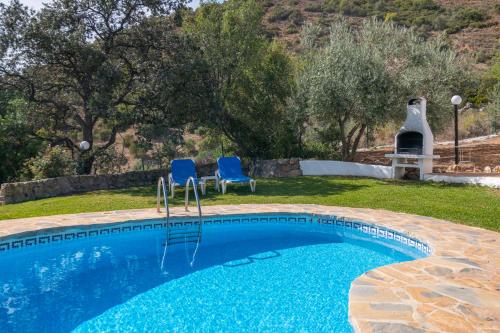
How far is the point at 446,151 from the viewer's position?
17.2m

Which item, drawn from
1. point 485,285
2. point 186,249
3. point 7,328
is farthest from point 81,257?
point 485,285

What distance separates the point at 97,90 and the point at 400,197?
877cm

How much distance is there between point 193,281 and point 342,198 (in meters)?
5.35

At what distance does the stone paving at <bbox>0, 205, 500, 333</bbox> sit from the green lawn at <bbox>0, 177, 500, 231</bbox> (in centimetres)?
114

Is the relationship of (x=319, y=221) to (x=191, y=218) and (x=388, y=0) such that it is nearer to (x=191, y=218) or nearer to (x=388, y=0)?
(x=191, y=218)

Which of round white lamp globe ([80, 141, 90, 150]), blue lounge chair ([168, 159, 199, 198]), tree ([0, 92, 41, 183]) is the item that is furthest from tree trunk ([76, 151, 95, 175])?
blue lounge chair ([168, 159, 199, 198])

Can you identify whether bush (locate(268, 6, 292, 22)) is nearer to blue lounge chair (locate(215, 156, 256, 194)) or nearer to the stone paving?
blue lounge chair (locate(215, 156, 256, 194))

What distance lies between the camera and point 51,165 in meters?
11.7

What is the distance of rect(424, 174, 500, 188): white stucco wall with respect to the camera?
10.6 m

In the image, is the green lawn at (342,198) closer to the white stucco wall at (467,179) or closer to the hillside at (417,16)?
the white stucco wall at (467,179)

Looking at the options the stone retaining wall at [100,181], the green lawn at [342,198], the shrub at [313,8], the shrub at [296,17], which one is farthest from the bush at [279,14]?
the green lawn at [342,198]

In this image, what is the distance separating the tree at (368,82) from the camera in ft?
40.8

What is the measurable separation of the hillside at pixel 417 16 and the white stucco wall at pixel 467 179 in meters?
29.6

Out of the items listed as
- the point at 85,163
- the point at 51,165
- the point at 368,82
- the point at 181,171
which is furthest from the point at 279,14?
the point at 181,171
